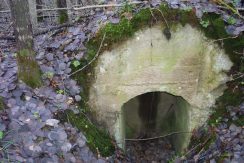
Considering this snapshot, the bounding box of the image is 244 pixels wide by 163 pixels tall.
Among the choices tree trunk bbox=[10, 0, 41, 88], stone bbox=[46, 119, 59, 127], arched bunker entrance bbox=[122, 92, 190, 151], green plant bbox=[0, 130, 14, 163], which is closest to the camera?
green plant bbox=[0, 130, 14, 163]

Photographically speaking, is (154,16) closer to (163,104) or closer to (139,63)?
(139,63)

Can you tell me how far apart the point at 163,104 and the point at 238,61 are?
290 cm

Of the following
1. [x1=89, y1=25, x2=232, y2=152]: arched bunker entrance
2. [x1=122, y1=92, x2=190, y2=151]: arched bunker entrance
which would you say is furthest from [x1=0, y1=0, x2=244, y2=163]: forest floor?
[x1=122, y1=92, x2=190, y2=151]: arched bunker entrance

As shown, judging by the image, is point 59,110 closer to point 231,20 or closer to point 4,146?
point 4,146

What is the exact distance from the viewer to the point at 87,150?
4195 millimetres

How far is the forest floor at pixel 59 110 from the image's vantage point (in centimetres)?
363

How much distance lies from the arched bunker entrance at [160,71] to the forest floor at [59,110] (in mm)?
Answer: 368

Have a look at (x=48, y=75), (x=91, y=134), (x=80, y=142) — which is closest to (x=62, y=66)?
(x=48, y=75)

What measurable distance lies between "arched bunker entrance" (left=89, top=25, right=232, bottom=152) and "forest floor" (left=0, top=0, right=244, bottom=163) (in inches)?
14.5

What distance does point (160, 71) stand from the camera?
17.1ft

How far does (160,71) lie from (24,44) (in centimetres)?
227

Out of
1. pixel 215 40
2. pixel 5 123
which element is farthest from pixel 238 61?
Answer: pixel 5 123

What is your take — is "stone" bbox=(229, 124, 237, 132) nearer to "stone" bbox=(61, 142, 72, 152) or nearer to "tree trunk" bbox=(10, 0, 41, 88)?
"stone" bbox=(61, 142, 72, 152)

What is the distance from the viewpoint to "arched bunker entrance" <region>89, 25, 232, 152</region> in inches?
197
